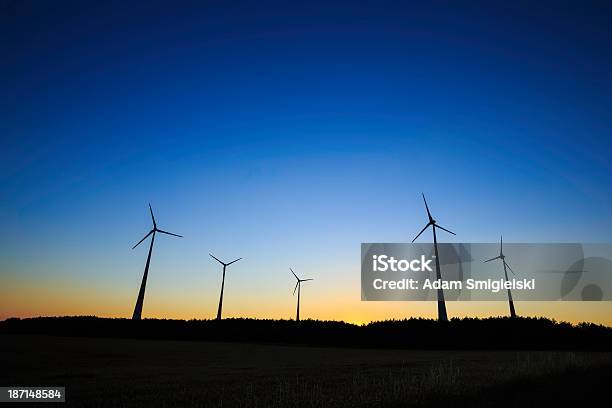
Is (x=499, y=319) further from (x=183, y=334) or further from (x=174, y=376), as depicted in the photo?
(x=174, y=376)

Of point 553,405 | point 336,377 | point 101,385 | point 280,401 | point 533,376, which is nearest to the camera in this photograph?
point 553,405

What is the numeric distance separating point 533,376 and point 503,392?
9.07 meters

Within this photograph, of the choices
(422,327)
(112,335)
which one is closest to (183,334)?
(112,335)

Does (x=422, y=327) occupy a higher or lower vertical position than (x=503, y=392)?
higher

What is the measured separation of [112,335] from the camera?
112062 mm

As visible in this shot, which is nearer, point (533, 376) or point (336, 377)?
point (533, 376)

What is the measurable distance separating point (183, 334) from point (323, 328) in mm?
32659

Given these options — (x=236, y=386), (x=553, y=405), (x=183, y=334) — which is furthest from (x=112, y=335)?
(x=553, y=405)

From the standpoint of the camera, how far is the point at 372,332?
364 feet

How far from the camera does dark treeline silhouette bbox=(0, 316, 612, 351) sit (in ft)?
325

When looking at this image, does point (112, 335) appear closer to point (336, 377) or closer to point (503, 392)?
point (336, 377)

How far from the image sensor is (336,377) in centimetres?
3459

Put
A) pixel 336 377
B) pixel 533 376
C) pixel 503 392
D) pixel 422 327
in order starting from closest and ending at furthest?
1. pixel 503 392
2. pixel 533 376
3. pixel 336 377
4. pixel 422 327

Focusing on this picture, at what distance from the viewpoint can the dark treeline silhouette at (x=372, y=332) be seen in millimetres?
99062
